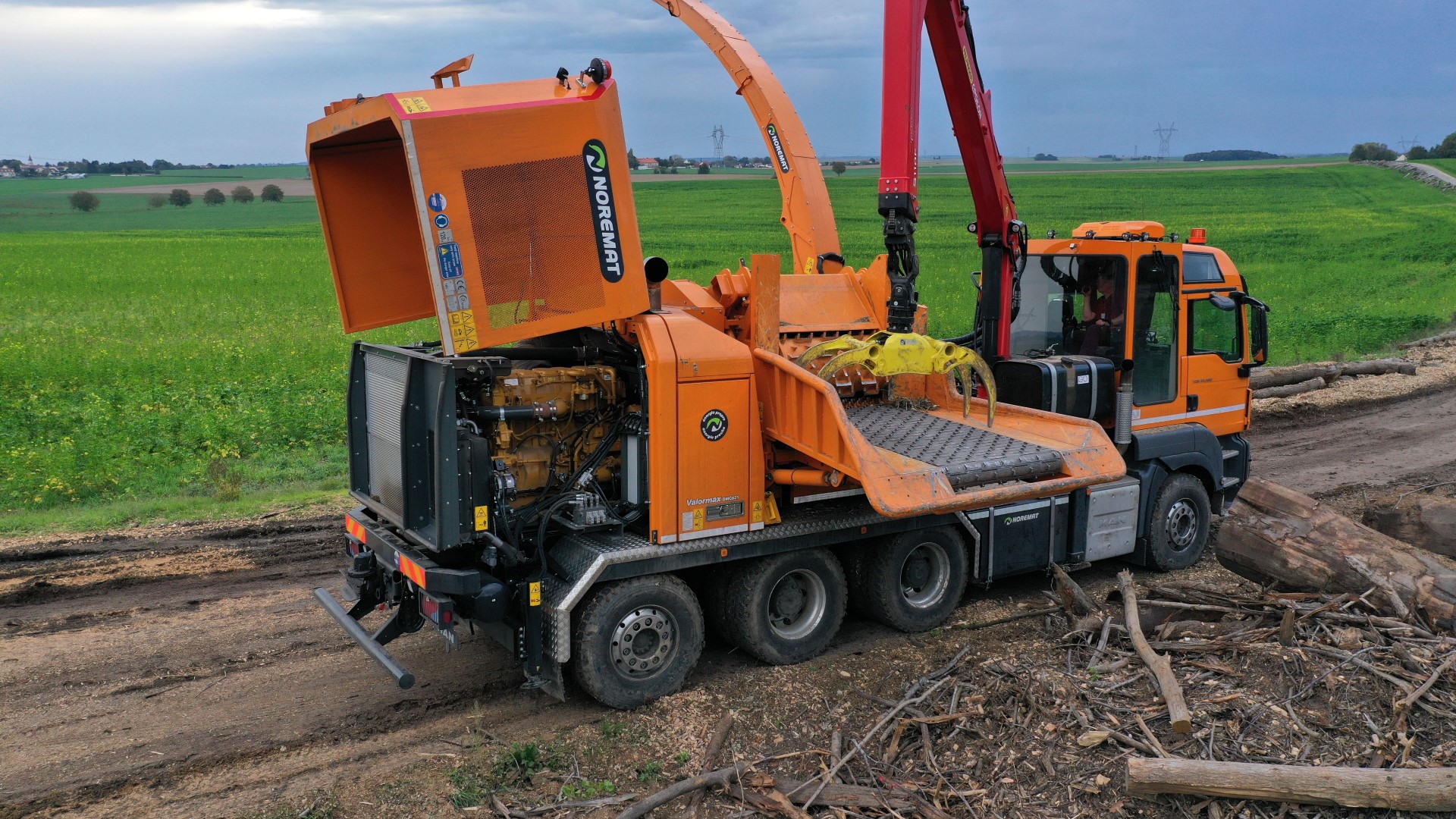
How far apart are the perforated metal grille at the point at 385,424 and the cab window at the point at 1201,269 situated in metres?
6.89

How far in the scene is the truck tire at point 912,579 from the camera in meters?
7.93

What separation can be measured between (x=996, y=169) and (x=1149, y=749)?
5677 millimetres

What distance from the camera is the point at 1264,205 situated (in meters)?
65.7

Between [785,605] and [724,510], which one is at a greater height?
[724,510]

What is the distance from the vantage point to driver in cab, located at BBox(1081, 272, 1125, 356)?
952 cm

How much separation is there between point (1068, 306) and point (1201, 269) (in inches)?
48.3

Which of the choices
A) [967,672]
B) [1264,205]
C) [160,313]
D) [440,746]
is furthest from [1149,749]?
[1264,205]

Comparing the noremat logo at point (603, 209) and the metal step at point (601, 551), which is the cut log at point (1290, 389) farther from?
the noremat logo at point (603, 209)

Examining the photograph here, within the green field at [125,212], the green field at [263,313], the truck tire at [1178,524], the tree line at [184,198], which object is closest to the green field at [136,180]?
the green field at [125,212]

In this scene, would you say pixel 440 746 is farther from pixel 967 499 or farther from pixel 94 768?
pixel 967 499

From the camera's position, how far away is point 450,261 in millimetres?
6070

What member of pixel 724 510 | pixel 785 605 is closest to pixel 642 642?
pixel 724 510

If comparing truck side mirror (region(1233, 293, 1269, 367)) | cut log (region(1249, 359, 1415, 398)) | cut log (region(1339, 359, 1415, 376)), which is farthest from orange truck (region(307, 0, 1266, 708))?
cut log (region(1339, 359, 1415, 376))

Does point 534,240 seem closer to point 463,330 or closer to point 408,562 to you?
point 463,330
